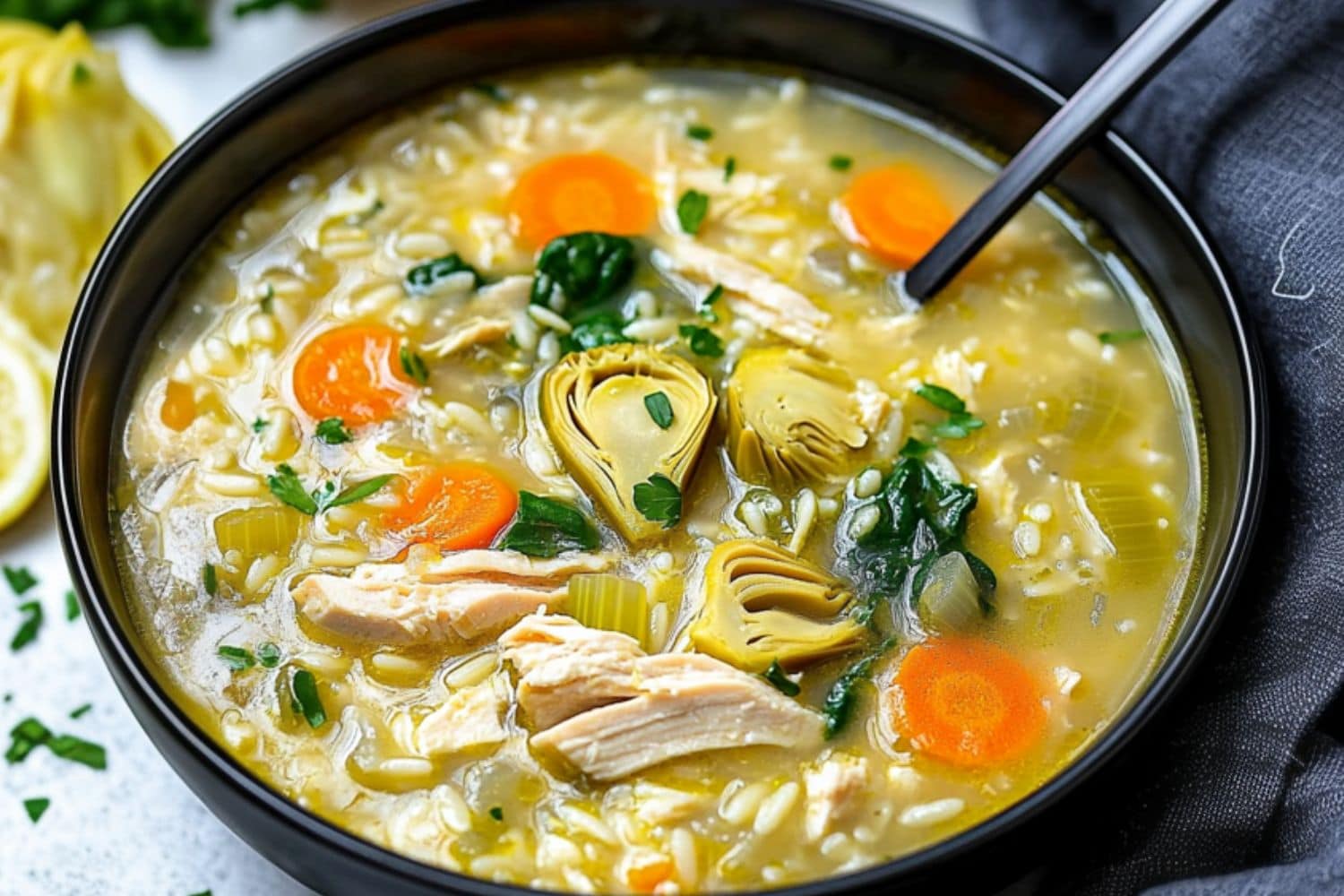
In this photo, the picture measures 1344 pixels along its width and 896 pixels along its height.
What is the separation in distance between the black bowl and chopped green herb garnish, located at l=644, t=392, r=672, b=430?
3.33ft

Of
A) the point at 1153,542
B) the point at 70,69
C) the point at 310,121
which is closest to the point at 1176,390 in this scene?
the point at 1153,542

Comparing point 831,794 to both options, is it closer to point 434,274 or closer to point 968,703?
point 968,703

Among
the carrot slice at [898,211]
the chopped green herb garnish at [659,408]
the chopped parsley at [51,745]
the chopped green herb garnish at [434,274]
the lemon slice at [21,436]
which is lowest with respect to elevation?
the chopped parsley at [51,745]

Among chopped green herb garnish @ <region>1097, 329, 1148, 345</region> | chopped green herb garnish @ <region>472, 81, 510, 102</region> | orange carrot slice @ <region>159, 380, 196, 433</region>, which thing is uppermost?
chopped green herb garnish @ <region>1097, 329, 1148, 345</region>

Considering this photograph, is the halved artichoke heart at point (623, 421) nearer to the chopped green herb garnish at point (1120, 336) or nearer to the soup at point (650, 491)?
the soup at point (650, 491)

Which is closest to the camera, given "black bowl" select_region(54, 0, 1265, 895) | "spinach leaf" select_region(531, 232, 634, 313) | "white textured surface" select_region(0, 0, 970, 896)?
"black bowl" select_region(54, 0, 1265, 895)

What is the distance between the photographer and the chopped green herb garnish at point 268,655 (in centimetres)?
286

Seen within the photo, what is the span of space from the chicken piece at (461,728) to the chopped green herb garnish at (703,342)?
93 cm

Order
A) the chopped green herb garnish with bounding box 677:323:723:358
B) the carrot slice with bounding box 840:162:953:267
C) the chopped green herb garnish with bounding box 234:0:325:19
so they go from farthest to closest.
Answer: the chopped green herb garnish with bounding box 234:0:325:19
the carrot slice with bounding box 840:162:953:267
the chopped green herb garnish with bounding box 677:323:723:358

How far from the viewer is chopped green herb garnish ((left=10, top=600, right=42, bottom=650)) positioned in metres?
3.41

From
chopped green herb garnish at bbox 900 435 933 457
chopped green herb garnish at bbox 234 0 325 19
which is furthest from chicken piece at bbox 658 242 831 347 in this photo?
chopped green herb garnish at bbox 234 0 325 19

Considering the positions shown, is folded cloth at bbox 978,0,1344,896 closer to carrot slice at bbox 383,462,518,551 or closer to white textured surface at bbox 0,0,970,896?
carrot slice at bbox 383,462,518,551

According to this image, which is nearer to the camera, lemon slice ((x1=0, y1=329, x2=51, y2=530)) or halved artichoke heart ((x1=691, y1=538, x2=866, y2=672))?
halved artichoke heart ((x1=691, y1=538, x2=866, y2=672))

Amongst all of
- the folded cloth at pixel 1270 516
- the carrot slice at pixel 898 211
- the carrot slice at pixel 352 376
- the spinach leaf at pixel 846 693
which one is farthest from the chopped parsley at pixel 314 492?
the folded cloth at pixel 1270 516
